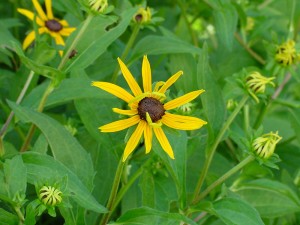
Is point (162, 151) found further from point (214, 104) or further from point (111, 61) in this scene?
point (111, 61)

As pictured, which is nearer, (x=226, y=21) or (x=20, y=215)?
(x=20, y=215)

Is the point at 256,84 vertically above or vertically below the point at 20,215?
above

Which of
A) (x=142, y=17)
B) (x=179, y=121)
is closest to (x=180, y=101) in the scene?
(x=179, y=121)

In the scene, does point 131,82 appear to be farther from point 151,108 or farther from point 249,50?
point 249,50

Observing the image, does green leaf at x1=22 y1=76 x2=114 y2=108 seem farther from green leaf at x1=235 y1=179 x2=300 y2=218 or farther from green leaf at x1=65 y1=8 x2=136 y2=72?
green leaf at x1=235 y1=179 x2=300 y2=218

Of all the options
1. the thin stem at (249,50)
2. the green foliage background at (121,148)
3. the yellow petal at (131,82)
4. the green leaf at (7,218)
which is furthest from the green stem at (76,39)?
the thin stem at (249,50)

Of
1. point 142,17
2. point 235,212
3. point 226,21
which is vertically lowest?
point 235,212

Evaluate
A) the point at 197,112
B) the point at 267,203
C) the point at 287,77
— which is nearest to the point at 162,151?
the point at 197,112
